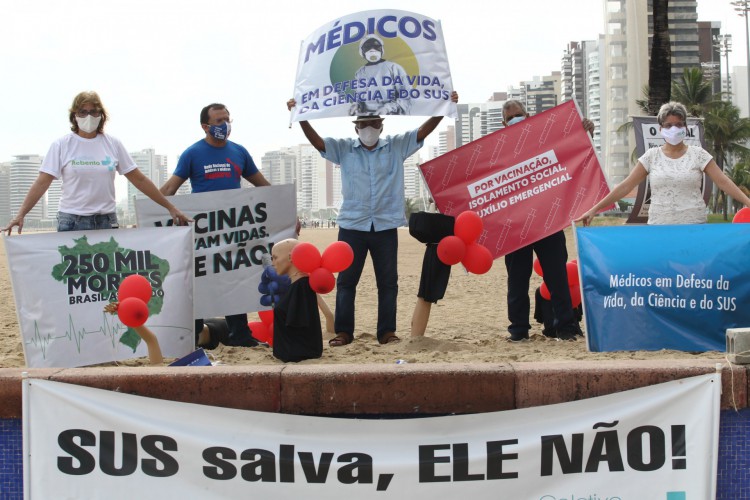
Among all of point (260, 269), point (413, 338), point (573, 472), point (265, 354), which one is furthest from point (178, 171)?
point (573, 472)

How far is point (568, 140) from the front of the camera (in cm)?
701

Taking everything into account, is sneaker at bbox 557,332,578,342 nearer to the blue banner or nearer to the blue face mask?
the blue banner

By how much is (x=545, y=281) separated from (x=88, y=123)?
3514 mm

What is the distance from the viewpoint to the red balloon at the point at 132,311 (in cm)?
523

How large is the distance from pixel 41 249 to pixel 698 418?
4.05 metres

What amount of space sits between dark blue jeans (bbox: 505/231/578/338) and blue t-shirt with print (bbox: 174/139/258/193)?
2265 millimetres

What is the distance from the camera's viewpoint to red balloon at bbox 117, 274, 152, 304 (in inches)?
212

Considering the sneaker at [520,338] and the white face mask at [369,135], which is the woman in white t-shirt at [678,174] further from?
the white face mask at [369,135]

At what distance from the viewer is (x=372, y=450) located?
Answer: 12.5 ft

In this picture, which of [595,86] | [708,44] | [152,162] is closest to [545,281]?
[595,86]

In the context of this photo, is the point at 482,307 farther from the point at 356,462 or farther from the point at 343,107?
the point at 356,462

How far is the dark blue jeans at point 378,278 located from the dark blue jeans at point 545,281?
974 mm

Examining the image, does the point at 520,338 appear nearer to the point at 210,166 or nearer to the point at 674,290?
the point at 674,290

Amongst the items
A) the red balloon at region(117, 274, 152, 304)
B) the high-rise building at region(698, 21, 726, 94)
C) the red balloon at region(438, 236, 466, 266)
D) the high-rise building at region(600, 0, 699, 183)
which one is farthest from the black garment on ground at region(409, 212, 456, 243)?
the high-rise building at region(698, 21, 726, 94)
